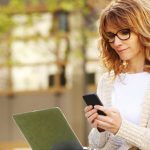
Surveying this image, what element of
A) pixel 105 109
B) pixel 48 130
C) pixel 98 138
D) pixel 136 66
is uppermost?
pixel 136 66

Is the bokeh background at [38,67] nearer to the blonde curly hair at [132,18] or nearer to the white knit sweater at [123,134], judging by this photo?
the white knit sweater at [123,134]

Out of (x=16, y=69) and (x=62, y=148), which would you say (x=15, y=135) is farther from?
(x=62, y=148)

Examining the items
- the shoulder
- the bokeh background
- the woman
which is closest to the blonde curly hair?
the woman

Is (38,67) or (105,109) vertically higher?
(105,109)

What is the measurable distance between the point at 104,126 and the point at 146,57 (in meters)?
0.49

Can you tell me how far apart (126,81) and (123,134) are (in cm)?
38

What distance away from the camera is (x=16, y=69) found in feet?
53.0

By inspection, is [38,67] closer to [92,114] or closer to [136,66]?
[136,66]

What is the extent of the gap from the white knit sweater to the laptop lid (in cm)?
23

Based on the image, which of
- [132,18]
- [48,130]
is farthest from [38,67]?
[48,130]

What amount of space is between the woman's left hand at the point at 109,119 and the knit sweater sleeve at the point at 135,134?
0.14 ft

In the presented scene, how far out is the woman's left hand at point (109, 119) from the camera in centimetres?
342

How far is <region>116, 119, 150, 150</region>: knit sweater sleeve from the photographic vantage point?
11.5ft

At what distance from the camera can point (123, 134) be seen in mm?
3504
